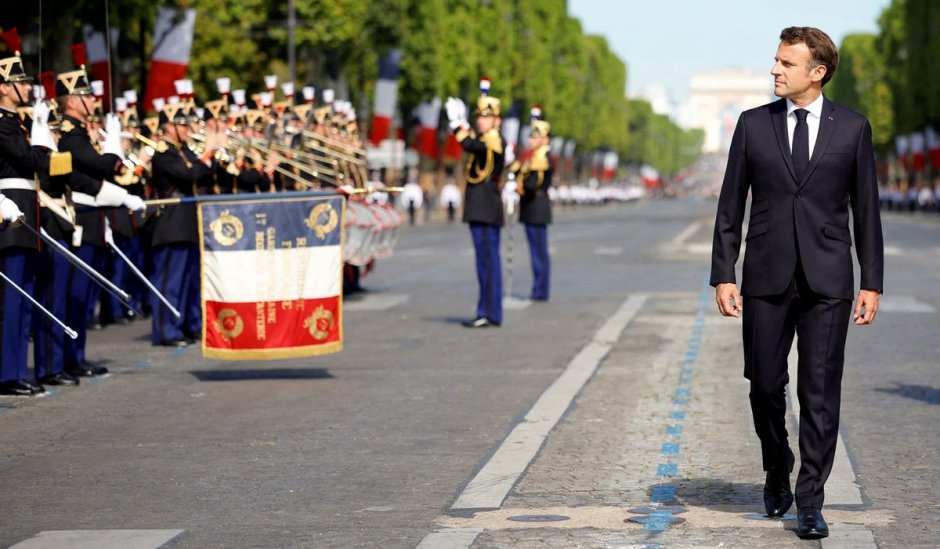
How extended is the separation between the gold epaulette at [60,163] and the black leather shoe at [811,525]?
6.86 metres

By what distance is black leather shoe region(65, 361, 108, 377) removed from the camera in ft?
48.2

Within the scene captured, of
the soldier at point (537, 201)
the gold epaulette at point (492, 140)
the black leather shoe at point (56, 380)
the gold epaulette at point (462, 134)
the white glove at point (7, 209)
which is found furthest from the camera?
the soldier at point (537, 201)

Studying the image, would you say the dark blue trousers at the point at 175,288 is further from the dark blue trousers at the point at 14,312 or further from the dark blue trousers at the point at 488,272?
the dark blue trousers at the point at 14,312

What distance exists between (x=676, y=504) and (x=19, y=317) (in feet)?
19.6

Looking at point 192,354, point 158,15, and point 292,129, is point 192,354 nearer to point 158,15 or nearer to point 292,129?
point 292,129

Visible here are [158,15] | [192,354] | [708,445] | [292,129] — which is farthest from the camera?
[158,15]

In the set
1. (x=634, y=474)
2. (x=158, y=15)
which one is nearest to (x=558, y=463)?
(x=634, y=474)

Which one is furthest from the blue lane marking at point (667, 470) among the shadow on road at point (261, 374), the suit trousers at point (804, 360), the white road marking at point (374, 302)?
the white road marking at point (374, 302)

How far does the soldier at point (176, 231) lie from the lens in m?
17.3

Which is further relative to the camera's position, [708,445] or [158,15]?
[158,15]

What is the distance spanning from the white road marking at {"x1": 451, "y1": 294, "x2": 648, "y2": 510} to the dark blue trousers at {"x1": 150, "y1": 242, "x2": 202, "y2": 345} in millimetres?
3473

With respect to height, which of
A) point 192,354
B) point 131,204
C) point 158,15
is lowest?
point 192,354

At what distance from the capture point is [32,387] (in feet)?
44.6

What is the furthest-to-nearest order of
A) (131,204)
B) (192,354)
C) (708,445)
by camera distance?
(192,354) < (131,204) < (708,445)
